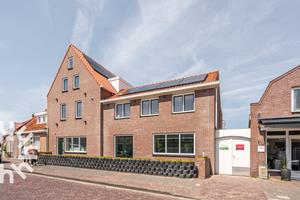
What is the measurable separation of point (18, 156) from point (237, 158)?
26.9m

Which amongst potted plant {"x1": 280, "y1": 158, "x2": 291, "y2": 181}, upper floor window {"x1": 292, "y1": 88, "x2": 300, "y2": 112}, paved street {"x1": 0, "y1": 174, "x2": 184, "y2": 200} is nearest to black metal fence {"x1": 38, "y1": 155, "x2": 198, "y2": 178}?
paved street {"x1": 0, "y1": 174, "x2": 184, "y2": 200}

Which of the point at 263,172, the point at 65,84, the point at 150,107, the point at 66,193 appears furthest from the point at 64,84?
the point at 263,172

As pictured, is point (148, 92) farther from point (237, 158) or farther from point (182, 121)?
point (237, 158)

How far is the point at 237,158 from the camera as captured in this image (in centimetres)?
1405

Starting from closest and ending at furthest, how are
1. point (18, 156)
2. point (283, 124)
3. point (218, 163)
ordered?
point (283, 124)
point (218, 163)
point (18, 156)

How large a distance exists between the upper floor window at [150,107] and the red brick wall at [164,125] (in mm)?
359

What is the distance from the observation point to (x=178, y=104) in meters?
16.1

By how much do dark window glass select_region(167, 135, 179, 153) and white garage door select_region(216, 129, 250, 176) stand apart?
2756 mm

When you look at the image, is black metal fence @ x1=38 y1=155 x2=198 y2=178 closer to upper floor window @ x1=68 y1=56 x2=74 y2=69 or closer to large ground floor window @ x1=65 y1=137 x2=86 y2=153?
large ground floor window @ x1=65 y1=137 x2=86 y2=153

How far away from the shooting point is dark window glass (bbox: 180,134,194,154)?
1509 centimetres

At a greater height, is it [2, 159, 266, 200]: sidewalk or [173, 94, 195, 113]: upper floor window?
[173, 94, 195, 113]: upper floor window

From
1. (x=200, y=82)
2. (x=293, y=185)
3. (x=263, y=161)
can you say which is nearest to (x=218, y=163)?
(x=263, y=161)

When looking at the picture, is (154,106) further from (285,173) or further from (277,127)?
(285,173)

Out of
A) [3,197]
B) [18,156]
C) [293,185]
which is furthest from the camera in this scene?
[18,156]
